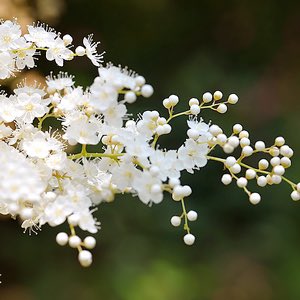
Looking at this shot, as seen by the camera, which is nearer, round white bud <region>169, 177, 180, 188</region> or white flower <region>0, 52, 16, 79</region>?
round white bud <region>169, 177, 180, 188</region>

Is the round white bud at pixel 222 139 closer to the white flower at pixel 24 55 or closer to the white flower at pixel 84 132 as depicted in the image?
the white flower at pixel 84 132

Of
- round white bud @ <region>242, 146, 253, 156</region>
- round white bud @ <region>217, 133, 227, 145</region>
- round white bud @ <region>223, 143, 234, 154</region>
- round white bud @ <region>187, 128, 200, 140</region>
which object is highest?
round white bud @ <region>242, 146, 253, 156</region>

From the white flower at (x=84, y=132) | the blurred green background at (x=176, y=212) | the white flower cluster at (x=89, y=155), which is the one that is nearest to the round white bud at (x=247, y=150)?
the white flower cluster at (x=89, y=155)

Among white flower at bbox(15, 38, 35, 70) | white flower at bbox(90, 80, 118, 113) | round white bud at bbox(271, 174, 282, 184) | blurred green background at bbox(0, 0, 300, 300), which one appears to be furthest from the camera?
blurred green background at bbox(0, 0, 300, 300)

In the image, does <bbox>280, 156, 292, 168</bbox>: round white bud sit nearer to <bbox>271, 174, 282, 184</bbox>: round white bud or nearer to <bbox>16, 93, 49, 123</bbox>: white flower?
<bbox>271, 174, 282, 184</bbox>: round white bud

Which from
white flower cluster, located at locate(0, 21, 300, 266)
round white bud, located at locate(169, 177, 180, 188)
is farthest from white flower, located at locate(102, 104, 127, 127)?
round white bud, located at locate(169, 177, 180, 188)
